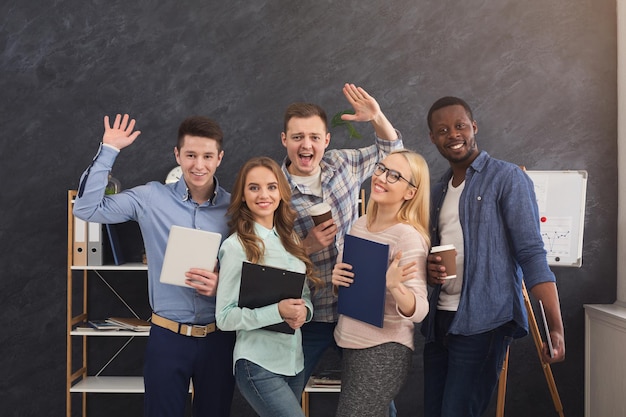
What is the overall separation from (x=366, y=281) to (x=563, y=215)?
6.61 ft

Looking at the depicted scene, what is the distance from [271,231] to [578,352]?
2.55 meters

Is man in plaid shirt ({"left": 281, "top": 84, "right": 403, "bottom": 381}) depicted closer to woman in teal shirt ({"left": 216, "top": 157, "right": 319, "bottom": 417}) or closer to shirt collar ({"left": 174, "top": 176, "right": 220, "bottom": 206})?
woman in teal shirt ({"left": 216, "top": 157, "right": 319, "bottom": 417})

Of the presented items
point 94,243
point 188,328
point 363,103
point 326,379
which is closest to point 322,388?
point 326,379

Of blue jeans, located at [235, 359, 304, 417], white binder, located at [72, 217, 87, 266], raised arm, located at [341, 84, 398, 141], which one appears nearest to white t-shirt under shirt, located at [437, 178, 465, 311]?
raised arm, located at [341, 84, 398, 141]

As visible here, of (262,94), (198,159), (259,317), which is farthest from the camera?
(262,94)

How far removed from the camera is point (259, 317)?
2041 millimetres

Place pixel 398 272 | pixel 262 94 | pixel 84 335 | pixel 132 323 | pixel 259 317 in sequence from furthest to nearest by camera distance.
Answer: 1. pixel 262 94
2. pixel 84 335
3. pixel 132 323
4. pixel 259 317
5. pixel 398 272

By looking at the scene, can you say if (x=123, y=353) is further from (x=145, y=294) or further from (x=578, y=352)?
(x=578, y=352)

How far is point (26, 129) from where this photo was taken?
3893 millimetres

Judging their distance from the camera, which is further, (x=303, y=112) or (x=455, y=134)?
(x=303, y=112)

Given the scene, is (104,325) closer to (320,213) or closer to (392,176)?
(320,213)

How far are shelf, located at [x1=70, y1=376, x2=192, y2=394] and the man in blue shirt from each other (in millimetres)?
1169

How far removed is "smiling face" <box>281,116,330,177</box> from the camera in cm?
241

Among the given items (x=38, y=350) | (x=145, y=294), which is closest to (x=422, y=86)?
(x=145, y=294)
